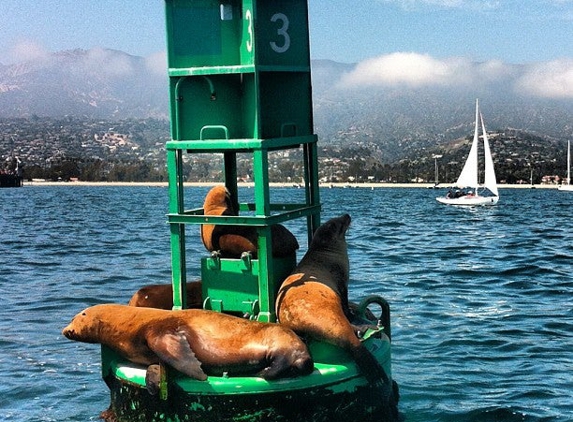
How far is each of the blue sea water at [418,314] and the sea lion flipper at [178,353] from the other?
286 cm

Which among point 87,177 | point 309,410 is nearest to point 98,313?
point 309,410

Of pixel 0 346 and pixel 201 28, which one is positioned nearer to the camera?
pixel 201 28

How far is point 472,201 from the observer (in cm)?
8006

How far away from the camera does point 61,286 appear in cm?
2345

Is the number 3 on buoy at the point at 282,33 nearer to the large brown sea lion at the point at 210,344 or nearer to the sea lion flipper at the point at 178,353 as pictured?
the large brown sea lion at the point at 210,344

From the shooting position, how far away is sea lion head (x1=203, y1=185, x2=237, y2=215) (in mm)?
10508

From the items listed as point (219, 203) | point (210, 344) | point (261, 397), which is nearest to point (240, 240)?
point (219, 203)

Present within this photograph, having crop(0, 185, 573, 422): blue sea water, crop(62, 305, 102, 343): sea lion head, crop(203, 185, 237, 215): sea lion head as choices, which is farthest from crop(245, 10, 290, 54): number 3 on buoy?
crop(0, 185, 573, 422): blue sea water

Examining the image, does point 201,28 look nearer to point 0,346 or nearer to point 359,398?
point 359,398

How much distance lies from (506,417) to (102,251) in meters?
24.9

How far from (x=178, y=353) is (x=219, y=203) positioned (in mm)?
2458

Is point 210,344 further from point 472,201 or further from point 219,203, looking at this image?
point 472,201

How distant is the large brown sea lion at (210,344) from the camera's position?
8469mm

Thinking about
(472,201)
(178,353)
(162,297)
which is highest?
(162,297)
